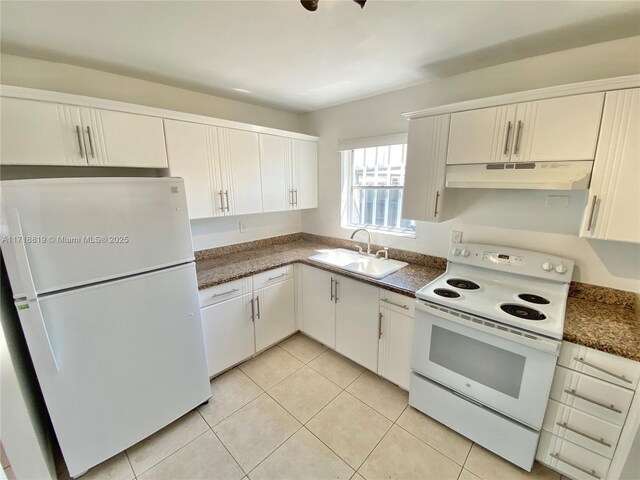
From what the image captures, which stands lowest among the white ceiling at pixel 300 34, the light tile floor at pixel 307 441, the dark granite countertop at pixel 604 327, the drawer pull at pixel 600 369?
the light tile floor at pixel 307 441

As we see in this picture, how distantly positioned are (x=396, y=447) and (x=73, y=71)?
10.7 ft

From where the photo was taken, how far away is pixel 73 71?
5.76ft

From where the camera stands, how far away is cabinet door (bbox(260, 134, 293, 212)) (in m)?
2.55

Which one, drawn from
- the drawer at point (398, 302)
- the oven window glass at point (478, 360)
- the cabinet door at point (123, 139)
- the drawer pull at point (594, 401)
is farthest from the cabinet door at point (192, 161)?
the drawer pull at point (594, 401)

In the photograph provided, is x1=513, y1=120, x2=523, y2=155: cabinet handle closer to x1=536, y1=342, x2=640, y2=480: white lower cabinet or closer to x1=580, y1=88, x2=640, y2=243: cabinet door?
x1=580, y1=88, x2=640, y2=243: cabinet door

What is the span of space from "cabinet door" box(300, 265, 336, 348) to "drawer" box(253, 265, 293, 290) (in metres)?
0.16

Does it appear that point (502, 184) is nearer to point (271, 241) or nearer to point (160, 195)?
point (160, 195)

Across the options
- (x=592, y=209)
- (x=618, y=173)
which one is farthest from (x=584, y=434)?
(x=618, y=173)

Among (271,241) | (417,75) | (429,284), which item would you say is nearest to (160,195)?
(271,241)

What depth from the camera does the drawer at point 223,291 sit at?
78.2 inches

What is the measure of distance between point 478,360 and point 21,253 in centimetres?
242

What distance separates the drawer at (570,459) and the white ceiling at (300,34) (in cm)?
216

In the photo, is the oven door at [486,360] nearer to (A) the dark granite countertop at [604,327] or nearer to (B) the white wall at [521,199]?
(A) the dark granite countertop at [604,327]

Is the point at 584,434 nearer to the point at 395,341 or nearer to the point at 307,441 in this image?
the point at 395,341
